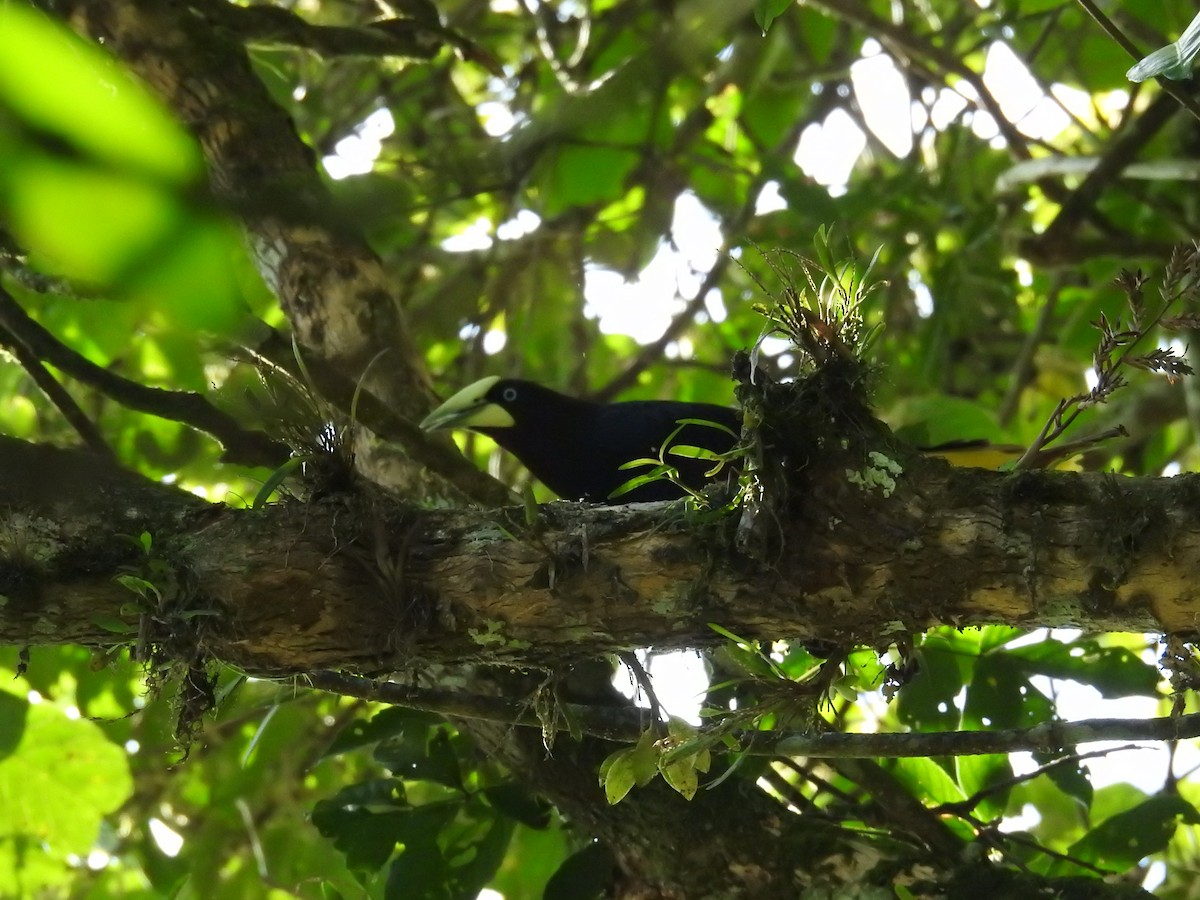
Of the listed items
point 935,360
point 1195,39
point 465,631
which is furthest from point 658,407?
point 1195,39

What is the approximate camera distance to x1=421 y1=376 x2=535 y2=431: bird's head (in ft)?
11.9

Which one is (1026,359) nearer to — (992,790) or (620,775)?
(992,790)

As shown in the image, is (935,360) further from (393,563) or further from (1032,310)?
(393,563)

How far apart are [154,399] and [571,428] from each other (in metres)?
1.70

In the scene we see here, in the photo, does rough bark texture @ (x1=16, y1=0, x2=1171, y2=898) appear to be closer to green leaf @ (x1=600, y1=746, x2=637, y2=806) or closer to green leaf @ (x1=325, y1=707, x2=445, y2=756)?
green leaf @ (x1=600, y1=746, x2=637, y2=806)

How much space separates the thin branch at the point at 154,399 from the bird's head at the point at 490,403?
3.80 feet

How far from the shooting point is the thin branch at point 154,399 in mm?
2301

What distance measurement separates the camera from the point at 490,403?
3807mm

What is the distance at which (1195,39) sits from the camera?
5.17 ft

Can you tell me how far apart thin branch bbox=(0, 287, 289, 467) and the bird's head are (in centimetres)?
116

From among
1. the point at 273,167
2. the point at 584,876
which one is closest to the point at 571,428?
the point at 273,167

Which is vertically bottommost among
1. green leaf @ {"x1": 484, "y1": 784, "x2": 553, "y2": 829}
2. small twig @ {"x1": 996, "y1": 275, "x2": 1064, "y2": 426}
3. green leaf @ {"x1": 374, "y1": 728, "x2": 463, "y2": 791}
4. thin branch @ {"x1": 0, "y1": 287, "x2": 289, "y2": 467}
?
green leaf @ {"x1": 484, "y1": 784, "x2": 553, "y2": 829}

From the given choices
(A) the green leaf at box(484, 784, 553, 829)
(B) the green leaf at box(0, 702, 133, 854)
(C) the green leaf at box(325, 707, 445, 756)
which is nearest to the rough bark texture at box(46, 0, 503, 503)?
(C) the green leaf at box(325, 707, 445, 756)

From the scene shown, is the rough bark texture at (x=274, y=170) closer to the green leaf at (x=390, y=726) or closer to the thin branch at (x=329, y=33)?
the thin branch at (x=329, y=33)
